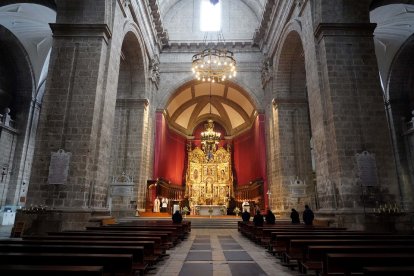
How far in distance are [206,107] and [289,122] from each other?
40.1 ft

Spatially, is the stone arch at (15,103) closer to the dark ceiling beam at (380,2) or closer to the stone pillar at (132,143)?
the stone pillar at (132,143)

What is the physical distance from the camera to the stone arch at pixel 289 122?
531 inches

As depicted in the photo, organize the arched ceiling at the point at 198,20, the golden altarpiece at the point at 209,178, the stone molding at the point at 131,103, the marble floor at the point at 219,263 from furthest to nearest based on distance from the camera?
the golden altarpiece at the point at 209,178
the arched ceiling at the point at 198,20
the stone molding at the point at 131,103
the marble floor at the point at 219,263

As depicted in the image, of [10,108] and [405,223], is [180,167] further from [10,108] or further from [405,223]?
[405,223]

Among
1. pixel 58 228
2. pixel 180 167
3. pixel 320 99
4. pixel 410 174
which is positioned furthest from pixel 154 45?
pixel 410 174

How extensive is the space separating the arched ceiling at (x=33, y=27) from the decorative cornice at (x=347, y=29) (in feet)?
40.6

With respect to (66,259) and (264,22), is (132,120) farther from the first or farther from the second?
(66,259)

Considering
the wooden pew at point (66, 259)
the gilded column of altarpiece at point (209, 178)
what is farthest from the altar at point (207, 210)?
the wooden pew at point (66, 259)

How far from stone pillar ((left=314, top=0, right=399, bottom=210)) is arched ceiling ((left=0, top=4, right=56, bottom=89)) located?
41.6 ft

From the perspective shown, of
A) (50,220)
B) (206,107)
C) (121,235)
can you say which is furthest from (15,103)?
(121,235)

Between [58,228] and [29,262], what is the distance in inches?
207

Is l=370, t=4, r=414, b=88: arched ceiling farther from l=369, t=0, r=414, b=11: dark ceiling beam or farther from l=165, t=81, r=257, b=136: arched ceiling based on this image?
l=165, t=81, r=257, b=136: arched ceiling

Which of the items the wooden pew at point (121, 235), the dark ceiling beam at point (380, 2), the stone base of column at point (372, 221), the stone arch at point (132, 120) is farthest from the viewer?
the stone arch at point (132, 120)

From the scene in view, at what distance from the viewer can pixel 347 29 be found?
863 cm
